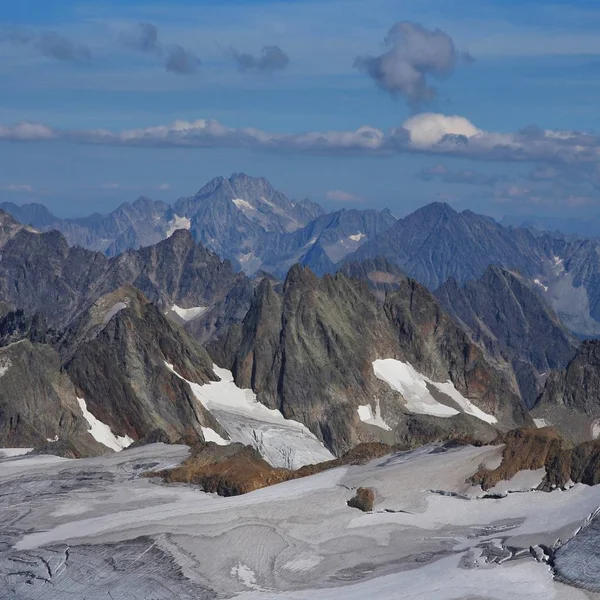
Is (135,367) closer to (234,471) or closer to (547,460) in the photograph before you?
(234,471)

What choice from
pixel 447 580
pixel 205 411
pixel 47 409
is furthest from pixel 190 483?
pixel 205 411

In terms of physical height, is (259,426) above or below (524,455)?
below

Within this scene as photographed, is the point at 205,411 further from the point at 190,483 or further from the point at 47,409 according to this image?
the point at 190,483

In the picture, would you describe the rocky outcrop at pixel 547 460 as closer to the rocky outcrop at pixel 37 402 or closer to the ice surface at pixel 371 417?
the rocky outcrop at pixel 37 402

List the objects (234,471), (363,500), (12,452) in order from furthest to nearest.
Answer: (12,452)
(234,471)
(363,500)

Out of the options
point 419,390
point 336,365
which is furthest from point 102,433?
point 419,390

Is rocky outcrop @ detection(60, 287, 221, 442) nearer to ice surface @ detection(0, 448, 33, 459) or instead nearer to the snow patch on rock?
the snow patch on rock

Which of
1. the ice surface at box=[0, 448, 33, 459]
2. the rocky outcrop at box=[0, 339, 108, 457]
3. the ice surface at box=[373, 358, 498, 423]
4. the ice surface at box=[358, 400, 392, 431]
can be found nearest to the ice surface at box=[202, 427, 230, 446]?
the rocky outcrop at box=[0, 339, 108, 457]
